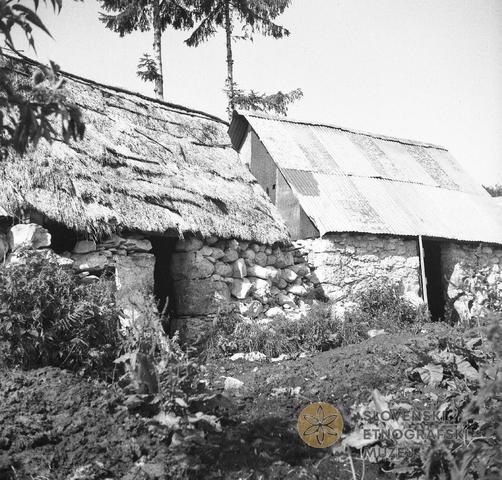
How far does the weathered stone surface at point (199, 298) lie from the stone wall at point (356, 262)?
1.84 metres

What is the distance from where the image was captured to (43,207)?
5.09 metres

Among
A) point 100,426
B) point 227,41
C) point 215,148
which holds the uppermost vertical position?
point 227,41

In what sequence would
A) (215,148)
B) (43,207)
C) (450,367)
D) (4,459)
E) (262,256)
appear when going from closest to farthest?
(4,459) < (450,367) < (43,207) < (262,256) < (215,148)

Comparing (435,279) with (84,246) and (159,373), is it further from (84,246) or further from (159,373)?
(159,373)

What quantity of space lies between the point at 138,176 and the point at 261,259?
2.26m

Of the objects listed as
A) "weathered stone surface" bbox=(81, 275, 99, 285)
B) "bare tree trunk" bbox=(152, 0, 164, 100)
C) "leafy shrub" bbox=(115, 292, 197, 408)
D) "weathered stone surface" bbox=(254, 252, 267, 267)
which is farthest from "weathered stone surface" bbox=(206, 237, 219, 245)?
"bare tree trunk" bbox=(152, 0, 164, 100)

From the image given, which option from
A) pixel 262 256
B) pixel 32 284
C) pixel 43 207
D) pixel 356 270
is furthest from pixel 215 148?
pixel 32 284

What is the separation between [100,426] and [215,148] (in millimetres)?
6430

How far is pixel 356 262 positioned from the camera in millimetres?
7844

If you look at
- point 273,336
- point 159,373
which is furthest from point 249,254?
point 159,373

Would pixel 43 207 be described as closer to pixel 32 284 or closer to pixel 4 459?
pixel 32 284

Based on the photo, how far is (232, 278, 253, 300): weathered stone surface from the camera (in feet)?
22.8

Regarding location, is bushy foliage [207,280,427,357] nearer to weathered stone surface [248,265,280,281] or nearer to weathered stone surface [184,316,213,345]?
weathered stone surface [184,316,213,345]

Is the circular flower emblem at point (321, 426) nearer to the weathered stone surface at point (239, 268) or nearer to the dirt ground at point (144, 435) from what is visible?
the dirt ground at point (144, 435)
